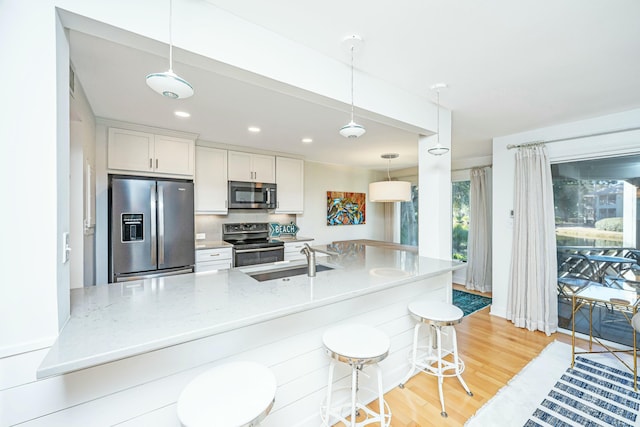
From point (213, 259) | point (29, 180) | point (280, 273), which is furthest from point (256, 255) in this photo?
point (29, 180)

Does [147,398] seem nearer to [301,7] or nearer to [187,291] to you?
[187,291]

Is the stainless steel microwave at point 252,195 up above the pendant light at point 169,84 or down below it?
below

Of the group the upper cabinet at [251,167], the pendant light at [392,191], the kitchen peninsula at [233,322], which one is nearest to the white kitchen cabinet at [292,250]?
the upper cabinet at [251,167]

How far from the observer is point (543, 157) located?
3.22 m

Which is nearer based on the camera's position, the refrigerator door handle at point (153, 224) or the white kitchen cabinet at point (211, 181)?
the refrigerator door handle at point (153, 224)

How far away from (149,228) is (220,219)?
129 cm

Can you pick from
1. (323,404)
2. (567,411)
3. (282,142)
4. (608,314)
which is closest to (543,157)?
Result: (608,314)

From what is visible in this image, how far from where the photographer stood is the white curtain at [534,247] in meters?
3.17

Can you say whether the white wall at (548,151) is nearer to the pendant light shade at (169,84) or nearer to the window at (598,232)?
the window at (598,232)

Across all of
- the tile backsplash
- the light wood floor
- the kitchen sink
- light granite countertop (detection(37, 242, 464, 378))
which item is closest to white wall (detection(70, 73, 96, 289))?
light granite countertop (detection(37, 242, 464, 378))

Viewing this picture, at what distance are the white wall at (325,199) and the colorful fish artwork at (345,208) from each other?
0.09 meters

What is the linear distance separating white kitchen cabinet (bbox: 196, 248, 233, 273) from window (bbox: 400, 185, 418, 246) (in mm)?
4123

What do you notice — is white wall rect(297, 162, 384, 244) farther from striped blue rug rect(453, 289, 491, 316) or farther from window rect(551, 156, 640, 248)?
window rect(551, 156, 640, 248)

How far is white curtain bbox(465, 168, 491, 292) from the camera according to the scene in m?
4.75
